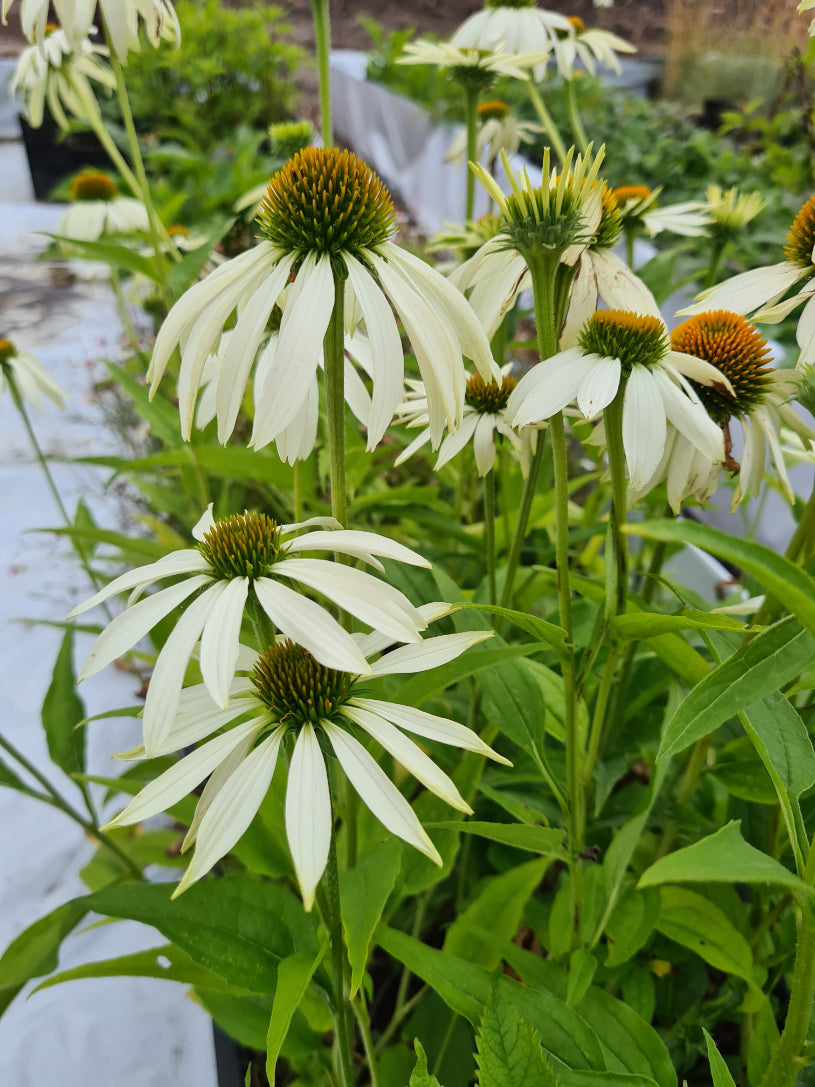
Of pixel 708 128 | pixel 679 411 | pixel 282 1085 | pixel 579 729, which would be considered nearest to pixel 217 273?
pixel 679 411

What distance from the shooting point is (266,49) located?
9.85ft

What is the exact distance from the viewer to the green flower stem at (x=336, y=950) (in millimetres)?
331

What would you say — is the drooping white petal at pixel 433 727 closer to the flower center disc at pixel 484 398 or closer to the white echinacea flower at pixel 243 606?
the white echinacea flower at pixel 243 606

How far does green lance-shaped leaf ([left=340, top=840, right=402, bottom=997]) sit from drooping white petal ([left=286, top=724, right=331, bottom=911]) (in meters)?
0.07

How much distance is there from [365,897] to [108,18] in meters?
0.58

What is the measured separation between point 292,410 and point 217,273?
0.09m

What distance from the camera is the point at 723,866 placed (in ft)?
0.86

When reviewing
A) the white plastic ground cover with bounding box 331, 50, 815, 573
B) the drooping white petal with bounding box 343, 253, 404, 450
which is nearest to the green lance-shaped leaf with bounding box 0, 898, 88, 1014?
the drooping white petal with bounding box 343, 253, 404, 450

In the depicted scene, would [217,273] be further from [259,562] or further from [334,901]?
[334,901]

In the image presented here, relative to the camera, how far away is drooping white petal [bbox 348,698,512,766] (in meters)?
0.29

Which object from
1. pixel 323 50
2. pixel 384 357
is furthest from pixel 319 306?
pixel 323 50

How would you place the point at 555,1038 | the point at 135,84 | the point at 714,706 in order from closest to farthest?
the point at 714,706 < the point at 555,1038 < the point at 135,84

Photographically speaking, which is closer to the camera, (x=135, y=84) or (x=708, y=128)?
(x=708, y=128)

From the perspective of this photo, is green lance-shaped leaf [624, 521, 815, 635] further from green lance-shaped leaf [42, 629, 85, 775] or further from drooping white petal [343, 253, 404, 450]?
green lance-shaped leaf [42, 629, 85, 775]
